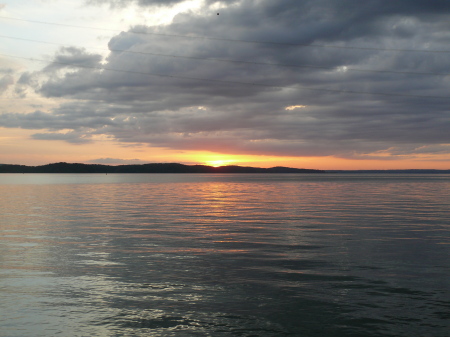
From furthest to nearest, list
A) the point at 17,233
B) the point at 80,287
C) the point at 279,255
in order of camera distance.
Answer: the point at 17,233, the point at 279,255, the point at 80,287

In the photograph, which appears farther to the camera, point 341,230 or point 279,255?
point 341,230

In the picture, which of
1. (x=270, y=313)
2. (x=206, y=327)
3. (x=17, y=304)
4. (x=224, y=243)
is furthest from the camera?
(x=224, y=243)

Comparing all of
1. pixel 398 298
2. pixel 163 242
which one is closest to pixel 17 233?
pixel 163 242

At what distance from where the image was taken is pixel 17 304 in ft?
50.7

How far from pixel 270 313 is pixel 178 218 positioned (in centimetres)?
2923

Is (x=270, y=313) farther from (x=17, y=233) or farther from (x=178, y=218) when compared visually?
(x=178, y=218)

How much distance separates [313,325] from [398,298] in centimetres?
447

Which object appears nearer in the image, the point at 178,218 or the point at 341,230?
the point at 341,230

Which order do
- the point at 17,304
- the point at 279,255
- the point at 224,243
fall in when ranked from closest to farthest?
1. the point at 17,304
2. the point at 279,255
3. the point at 224,243

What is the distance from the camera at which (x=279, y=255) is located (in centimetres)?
2422

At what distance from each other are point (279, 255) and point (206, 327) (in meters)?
11.5

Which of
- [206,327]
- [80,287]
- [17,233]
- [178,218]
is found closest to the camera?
[206,327]

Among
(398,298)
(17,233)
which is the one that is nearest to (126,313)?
(398,298)

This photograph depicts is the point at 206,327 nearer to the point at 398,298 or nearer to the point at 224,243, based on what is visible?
the point at 398,298
